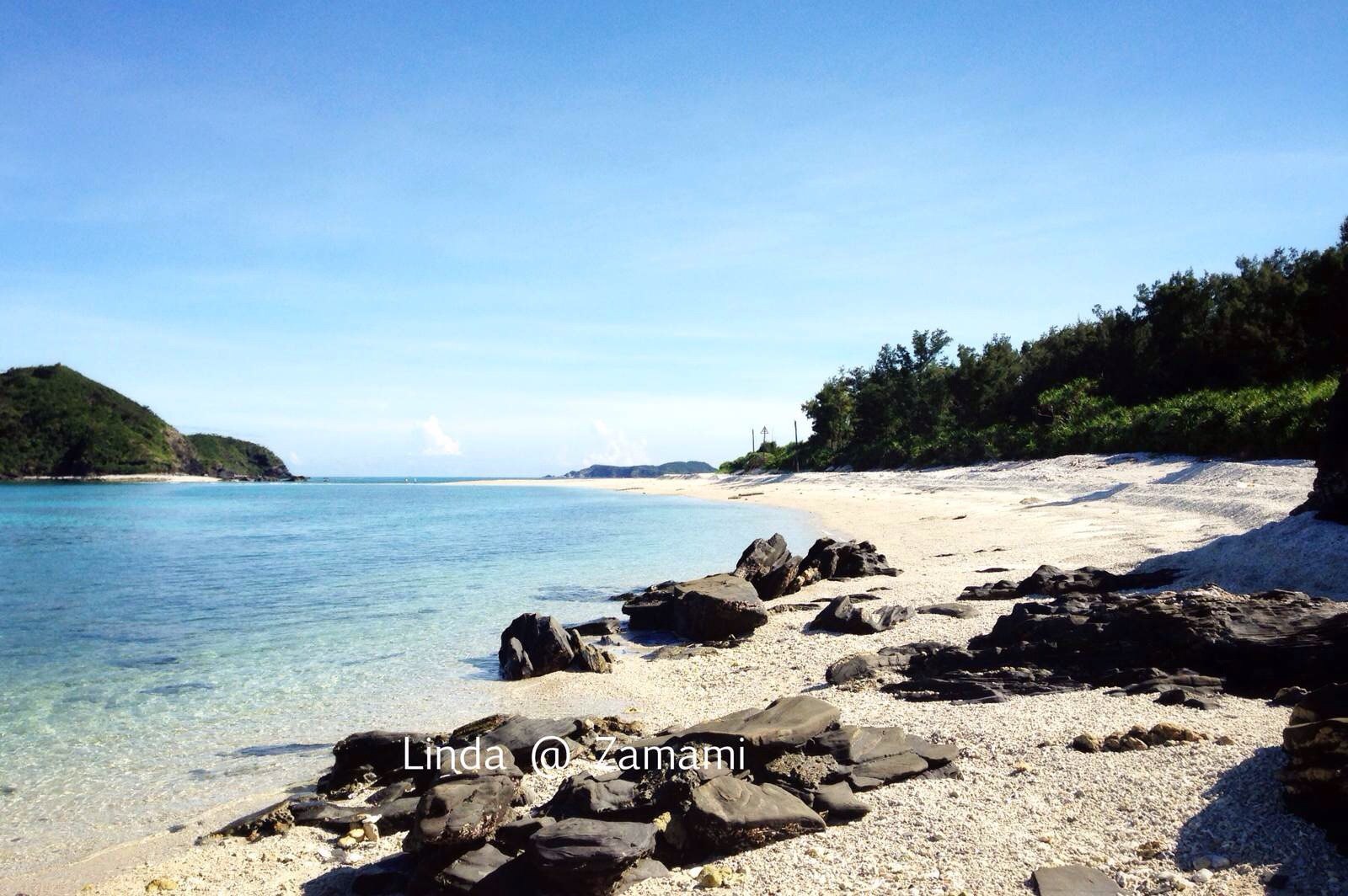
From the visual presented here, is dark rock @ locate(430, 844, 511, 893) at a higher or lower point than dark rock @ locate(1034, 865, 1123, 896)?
lower

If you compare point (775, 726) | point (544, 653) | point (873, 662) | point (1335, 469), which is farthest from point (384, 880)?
point (1335, 469)

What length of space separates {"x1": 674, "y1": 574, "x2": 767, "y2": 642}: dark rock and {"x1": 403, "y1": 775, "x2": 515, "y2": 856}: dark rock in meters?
7.73

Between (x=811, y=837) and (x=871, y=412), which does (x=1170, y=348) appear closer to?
(x=871, y=412)

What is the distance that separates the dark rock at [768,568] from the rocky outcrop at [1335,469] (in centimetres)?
931

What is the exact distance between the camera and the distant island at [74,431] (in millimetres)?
144000

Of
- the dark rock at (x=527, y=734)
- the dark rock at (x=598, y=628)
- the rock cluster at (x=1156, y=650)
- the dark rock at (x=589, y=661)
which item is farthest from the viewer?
the dark rock at (x=598, y=628)

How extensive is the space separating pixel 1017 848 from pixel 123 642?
16273 millimetres

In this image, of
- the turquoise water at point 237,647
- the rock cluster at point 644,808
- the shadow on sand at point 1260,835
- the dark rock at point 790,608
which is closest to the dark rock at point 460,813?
the rock cluster at point 644,808

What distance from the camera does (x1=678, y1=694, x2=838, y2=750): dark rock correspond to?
639 centimetres

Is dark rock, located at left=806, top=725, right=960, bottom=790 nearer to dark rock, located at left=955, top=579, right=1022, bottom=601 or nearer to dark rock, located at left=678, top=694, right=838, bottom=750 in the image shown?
dark rock, located at left=678, top=694, right=838, bottom=750

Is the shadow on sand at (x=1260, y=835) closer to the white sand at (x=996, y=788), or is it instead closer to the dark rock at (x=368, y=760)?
the white sand at (x=996, y=788)

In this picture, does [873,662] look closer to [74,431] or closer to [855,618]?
[855,618]

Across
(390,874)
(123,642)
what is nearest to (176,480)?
(123,642)

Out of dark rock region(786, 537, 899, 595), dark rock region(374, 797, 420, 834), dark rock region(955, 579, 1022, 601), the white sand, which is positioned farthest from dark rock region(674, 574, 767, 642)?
Answer: dark rock region(374, 797, 420, 834)
